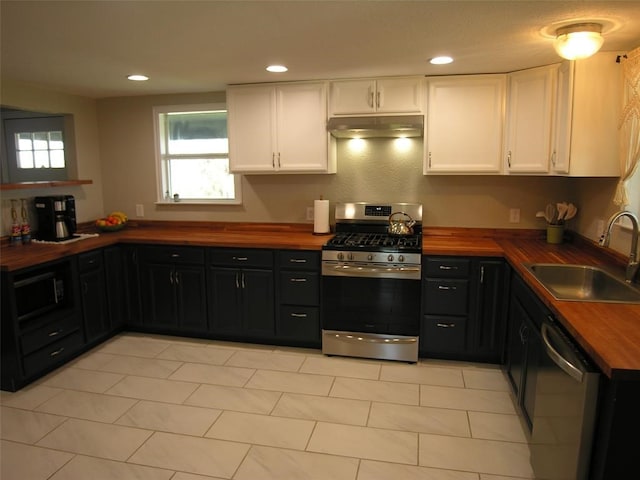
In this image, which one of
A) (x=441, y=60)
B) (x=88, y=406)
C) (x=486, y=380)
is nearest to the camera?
(x=88, y=406)

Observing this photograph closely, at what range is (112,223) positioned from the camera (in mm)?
4191

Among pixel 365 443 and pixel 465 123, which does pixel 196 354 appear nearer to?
pixel 365 443

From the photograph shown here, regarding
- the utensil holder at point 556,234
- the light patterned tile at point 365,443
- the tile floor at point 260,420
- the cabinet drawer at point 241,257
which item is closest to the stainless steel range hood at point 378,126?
the cabinet drawer at point 241,257

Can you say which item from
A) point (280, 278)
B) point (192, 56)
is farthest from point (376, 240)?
point (192, 56)

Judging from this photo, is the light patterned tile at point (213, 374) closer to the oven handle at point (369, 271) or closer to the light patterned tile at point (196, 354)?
the light patterned tile at point (196, 354)

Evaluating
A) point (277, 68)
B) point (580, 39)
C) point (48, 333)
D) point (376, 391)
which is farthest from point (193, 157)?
point (580, 39)

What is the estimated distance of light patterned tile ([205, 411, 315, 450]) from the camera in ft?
8.07

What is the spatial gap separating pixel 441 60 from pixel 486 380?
218 cm

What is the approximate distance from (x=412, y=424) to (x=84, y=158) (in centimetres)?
374

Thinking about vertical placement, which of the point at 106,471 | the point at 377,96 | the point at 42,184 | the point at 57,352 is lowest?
the point at 106,471

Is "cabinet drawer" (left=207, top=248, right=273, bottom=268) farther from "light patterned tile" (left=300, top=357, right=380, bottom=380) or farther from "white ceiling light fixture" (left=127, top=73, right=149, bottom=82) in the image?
"white ceiling light fixture" (left=127, top=73, right=149, bottom=82)

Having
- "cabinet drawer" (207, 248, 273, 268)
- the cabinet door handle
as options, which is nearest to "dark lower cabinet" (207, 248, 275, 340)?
"cabinet drawer" (207, 248, 273, 268)

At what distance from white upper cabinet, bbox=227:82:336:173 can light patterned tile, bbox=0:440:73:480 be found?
2.38 meters

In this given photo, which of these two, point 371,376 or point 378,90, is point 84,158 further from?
point 371,376
